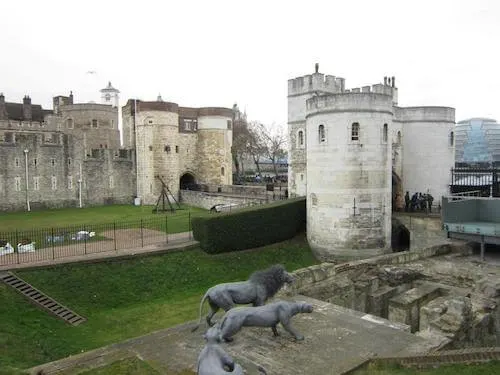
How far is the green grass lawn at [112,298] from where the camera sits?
40.3 feet

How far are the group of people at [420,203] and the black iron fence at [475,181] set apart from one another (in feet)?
7.33

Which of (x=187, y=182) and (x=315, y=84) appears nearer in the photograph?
(x=315, y=84)

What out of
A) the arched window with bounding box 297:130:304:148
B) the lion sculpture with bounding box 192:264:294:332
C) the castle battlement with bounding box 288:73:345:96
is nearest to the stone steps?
the lion sculpture with bounding box 192:264:294:332

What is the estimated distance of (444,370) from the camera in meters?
7.89

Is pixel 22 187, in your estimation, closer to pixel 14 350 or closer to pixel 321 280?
pixel 14 350

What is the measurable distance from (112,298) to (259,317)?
30.9ft

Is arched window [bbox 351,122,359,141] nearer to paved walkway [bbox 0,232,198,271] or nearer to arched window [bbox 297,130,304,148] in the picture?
arched window [bbox 297,130,304,148]

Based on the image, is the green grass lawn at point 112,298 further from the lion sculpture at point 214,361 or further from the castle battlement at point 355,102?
the castle battlement at point 355,102

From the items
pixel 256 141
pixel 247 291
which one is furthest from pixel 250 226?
pixel 256 141

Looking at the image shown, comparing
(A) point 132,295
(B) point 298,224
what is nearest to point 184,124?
(B) point 298,224

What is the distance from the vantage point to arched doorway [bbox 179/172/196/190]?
4109 centimetres

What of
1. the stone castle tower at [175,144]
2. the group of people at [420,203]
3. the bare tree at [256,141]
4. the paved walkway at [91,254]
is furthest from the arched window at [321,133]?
the bare tree at [256,141]

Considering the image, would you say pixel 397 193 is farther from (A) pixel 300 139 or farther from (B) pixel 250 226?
(B) pixel 250 226

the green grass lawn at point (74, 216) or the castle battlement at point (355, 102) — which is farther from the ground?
the castle battlement at point (355, 102)
